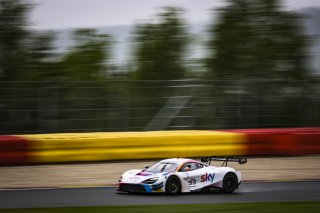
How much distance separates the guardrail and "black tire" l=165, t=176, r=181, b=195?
17.8 ft

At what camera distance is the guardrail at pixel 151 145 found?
1836 cm

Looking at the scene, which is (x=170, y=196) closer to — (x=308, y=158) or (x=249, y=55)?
(x=308, y=158)

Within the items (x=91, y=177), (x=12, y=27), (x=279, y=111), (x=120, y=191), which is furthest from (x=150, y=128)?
(x=12, y=27)

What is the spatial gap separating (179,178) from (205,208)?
239 cm

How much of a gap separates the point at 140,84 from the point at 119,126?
1.56 meters

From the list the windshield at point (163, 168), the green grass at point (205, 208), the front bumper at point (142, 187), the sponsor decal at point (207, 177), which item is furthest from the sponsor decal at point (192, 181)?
the green grass at point (205, 208)

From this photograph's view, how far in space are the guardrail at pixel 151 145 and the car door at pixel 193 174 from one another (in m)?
5.16

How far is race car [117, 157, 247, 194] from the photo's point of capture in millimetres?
13586

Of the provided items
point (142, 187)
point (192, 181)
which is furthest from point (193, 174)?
point (142, 187)

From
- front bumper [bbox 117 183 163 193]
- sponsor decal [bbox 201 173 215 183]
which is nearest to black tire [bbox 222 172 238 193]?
sponsor decal [bbox 201 173 215 183]

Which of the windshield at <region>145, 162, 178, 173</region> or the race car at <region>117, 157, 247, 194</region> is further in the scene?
the windshield at <region>145, 162, 178, 173</region>

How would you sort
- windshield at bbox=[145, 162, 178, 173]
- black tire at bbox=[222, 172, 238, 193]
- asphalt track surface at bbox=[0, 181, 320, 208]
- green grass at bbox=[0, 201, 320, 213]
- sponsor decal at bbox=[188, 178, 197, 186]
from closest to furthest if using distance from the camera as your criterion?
green grass at bbox=[0, 201, 320, 213] < asphalt track surface at bbox=[0, 181, 320, 208] < windshield at bbox=[145, 162, 178, 173] < sponsor decal at bbox=[188, 178, 197, 186] < black tire at bbox=[222, 172, 238, 193]

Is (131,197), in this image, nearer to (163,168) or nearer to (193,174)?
(163,168)

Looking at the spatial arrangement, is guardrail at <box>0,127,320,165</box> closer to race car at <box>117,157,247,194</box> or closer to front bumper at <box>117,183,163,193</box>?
race car at <box>117,157,247,194</box>
